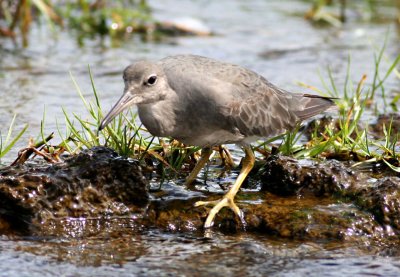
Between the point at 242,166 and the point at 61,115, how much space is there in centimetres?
253

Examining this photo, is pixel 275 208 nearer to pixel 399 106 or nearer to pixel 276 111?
pixel 276 111

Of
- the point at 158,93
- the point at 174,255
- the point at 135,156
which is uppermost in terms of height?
the point at 158,93

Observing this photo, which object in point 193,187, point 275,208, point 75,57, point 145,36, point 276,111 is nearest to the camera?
point 275,208

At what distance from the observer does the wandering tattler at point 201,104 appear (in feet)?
20.4

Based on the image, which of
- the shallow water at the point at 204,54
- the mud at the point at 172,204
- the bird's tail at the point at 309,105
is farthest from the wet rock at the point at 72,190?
the bird's tail at the point at 309,105

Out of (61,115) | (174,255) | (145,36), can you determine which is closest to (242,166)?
(174,255)

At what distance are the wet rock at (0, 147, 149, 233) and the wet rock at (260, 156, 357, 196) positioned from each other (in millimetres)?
1009

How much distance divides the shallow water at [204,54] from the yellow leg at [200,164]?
81 centimetres

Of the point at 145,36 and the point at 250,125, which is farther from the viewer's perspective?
the point at 145,36

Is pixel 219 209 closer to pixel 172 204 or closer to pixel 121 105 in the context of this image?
pixel 172 204

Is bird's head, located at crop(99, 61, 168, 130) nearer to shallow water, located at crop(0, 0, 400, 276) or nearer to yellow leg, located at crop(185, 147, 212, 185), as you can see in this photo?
yellow leg, located at crop(185, 147, 212, 185)

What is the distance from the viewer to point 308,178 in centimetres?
631

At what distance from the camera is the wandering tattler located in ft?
20.4

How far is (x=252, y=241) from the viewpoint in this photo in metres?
5.72
